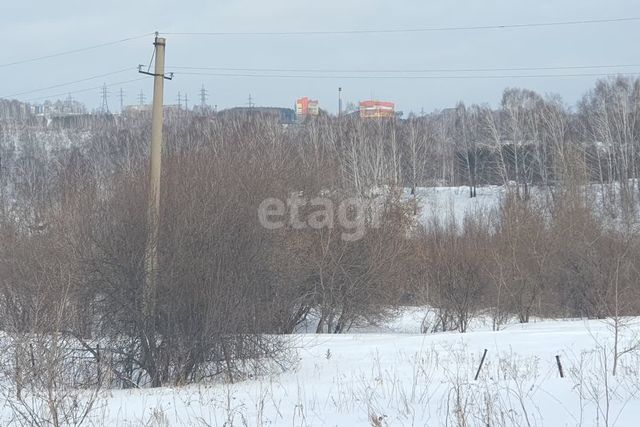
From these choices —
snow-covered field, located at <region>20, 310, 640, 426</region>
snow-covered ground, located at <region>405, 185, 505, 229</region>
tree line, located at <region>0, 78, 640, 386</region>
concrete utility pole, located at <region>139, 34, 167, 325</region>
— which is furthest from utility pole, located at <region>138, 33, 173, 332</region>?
snow-covered ground, located at <region>405, 185, 505, 229</region>

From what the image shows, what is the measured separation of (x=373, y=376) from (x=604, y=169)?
45614 mm

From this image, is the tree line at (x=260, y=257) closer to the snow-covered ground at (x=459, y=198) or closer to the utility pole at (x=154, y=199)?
the utility pole at (x=154, y=199)

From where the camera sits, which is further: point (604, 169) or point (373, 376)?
point (604, 169)

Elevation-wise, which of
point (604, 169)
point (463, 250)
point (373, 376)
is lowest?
point (373, 376)

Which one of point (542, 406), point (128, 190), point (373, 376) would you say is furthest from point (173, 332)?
point (542, 406)

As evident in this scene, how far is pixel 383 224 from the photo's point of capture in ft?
75.4

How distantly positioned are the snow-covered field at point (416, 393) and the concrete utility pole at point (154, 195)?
1.89m

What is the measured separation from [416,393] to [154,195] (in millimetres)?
5658

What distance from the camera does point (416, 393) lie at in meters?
8.95

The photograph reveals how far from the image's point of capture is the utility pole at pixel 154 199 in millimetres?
12281

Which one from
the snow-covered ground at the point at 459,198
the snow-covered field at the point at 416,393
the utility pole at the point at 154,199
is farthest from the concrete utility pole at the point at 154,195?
the snow-covered ground at the point at 459,198

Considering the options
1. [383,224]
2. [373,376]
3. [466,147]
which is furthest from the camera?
[466,147]

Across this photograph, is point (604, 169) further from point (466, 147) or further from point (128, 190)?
point (128, 190)

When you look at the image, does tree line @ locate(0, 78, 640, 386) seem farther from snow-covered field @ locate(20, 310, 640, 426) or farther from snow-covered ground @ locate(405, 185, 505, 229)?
snow-covered ground @ locate(405, 185, 505, 229)
